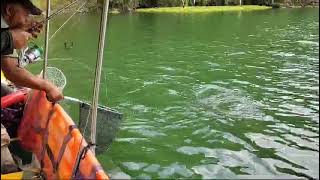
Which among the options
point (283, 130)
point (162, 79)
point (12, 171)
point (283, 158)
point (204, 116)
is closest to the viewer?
point (12, 171)

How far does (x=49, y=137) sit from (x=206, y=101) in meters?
7.67

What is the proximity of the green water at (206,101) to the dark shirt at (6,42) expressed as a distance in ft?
13.0

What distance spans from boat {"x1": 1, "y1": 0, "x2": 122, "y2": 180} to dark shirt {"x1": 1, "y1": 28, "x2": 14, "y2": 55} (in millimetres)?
807

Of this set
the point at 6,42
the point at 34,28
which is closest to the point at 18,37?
the point at 6,42

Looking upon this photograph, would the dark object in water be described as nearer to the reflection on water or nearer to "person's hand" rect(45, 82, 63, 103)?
the reflection on water

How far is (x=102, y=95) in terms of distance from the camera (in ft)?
44.2

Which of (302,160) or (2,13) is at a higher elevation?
(2,13)

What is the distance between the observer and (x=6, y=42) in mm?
4273

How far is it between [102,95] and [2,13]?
8.91 metres

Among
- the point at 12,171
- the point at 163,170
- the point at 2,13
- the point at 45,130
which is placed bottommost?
the point at 163,170

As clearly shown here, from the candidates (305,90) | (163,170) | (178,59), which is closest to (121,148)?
(163,170)

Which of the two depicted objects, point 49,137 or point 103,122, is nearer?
point 49,137

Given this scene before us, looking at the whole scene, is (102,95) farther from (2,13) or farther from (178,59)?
(2,13)

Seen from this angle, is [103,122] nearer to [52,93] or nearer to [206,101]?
[52,93]
